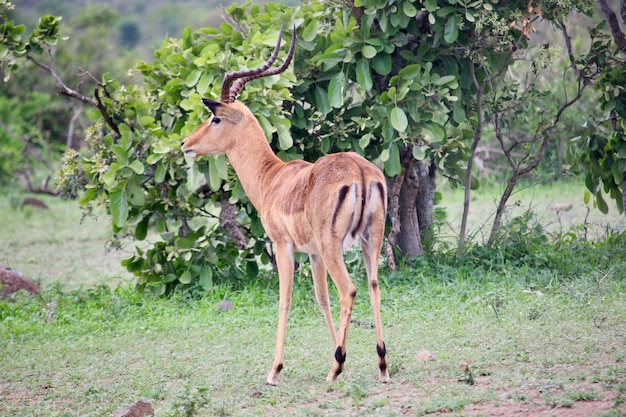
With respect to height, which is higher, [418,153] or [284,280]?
[418,153]

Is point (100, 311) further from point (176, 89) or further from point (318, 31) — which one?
point (318, 31)

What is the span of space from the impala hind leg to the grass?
0.10 meters

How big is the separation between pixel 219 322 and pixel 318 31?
2489 mm

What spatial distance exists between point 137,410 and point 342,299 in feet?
4.02

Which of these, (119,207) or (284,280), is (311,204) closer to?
(284,280)

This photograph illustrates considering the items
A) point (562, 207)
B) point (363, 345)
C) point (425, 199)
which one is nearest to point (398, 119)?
point (425, 199)

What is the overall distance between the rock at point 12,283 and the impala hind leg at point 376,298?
172 inches

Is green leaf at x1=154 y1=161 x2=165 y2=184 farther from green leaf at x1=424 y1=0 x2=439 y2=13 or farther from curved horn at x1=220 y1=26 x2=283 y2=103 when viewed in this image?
green leaf at x1=424 y1=0 x2=439 y2=13

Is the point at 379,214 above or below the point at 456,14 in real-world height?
below

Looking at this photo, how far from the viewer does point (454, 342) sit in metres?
5.31

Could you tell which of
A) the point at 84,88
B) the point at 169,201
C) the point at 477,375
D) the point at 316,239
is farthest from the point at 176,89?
the point at 84,88

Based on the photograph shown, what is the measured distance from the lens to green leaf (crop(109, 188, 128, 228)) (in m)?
6.88

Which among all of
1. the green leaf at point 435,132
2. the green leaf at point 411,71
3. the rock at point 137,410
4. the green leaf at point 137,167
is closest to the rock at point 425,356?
the rock at point 137,410

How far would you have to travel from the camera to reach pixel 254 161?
17.8ft
